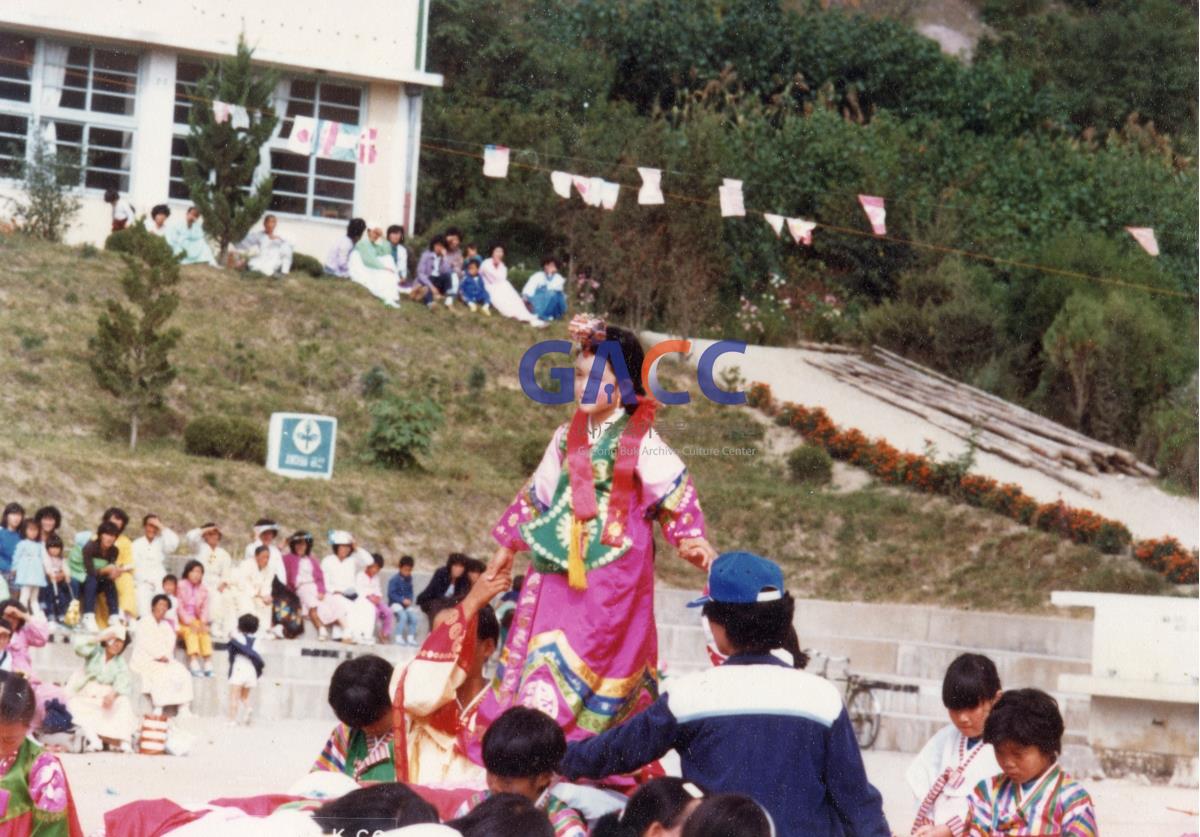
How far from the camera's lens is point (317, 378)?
17188mm

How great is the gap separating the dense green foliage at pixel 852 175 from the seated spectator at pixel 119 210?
3.16m

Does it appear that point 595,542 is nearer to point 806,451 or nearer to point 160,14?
point 806,451

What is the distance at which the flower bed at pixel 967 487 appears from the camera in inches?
609

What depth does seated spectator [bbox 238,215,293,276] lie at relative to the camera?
739 inches

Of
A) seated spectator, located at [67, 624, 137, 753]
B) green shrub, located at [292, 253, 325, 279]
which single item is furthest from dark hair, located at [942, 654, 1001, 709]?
green shrub, located at [292, 253, 325, 279]

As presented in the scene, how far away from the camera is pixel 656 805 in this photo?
3.32 metres

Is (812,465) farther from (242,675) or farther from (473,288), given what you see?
(242,675)

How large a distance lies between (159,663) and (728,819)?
25.7ft

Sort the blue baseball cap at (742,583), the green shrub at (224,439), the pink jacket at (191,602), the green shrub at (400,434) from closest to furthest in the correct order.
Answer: the blue baseball cap at (742,583) → the pink jacket at (191,602) → the green shrub at (224,439) → the green shrub at (400,434)

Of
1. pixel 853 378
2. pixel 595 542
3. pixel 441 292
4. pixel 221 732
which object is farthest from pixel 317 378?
pixel 595 542

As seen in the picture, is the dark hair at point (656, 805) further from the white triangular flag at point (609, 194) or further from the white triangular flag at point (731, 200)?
the white triangular flag at point (609, 194)

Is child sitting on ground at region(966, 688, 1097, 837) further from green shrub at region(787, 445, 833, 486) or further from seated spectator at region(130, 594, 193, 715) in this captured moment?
green shrub at region(787, 445, 833, 486)

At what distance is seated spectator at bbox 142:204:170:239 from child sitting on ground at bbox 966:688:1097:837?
14.6 m

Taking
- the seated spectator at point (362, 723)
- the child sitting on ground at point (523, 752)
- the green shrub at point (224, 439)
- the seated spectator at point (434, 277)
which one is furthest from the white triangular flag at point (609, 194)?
the child sitting on ground at point (523, 752)
